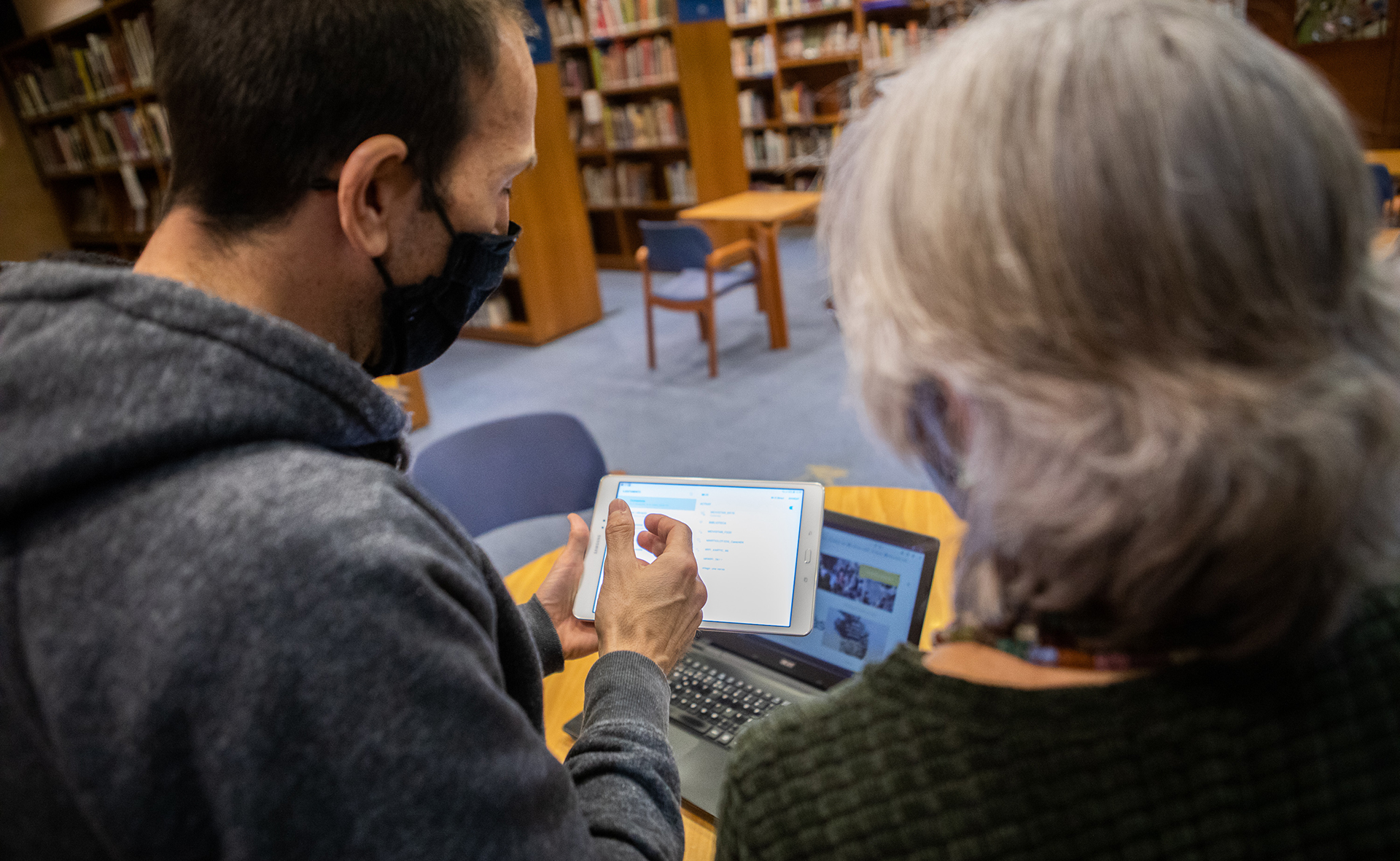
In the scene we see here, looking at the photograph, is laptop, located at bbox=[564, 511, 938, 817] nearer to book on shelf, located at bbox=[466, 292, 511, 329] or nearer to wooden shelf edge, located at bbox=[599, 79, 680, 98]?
book on shelf, located at bbox=[466, 292, 511, 329]

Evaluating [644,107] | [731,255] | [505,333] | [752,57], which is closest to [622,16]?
[644,107]

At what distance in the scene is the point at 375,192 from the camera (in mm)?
761

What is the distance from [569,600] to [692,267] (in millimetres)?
3233

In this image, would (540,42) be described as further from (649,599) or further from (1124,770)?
(1124,770)

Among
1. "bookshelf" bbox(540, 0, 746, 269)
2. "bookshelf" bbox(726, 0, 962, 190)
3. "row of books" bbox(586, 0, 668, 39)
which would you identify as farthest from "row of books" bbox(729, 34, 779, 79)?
"row of books" bbox(586, 0, 668, 39)

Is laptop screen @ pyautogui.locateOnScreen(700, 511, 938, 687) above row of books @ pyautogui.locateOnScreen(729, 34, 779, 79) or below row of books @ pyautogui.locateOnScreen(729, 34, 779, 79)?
below

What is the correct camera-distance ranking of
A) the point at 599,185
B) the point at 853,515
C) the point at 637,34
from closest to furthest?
the point at 853,515, the point at 637,34, the point at 599,185

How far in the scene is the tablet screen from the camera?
1071 mm

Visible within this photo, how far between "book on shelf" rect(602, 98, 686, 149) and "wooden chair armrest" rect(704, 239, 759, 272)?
2048 millimetres

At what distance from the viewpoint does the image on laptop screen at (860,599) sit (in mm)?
1111

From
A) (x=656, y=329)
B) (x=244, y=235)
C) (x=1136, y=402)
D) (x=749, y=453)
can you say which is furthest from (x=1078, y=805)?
(x=656, y=329)

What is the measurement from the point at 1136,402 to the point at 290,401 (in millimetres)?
559

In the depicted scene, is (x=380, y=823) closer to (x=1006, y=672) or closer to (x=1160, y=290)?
(x=1006, y=672)

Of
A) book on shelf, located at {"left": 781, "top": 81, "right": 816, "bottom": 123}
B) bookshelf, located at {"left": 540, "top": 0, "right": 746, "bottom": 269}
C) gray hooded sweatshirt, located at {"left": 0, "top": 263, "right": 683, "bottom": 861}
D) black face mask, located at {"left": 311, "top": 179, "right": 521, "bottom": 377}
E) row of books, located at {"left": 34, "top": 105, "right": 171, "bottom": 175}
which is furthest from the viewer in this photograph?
book on shelf, located at {"left": 781, "top": 81, "right": 816, "bottom": 123}
